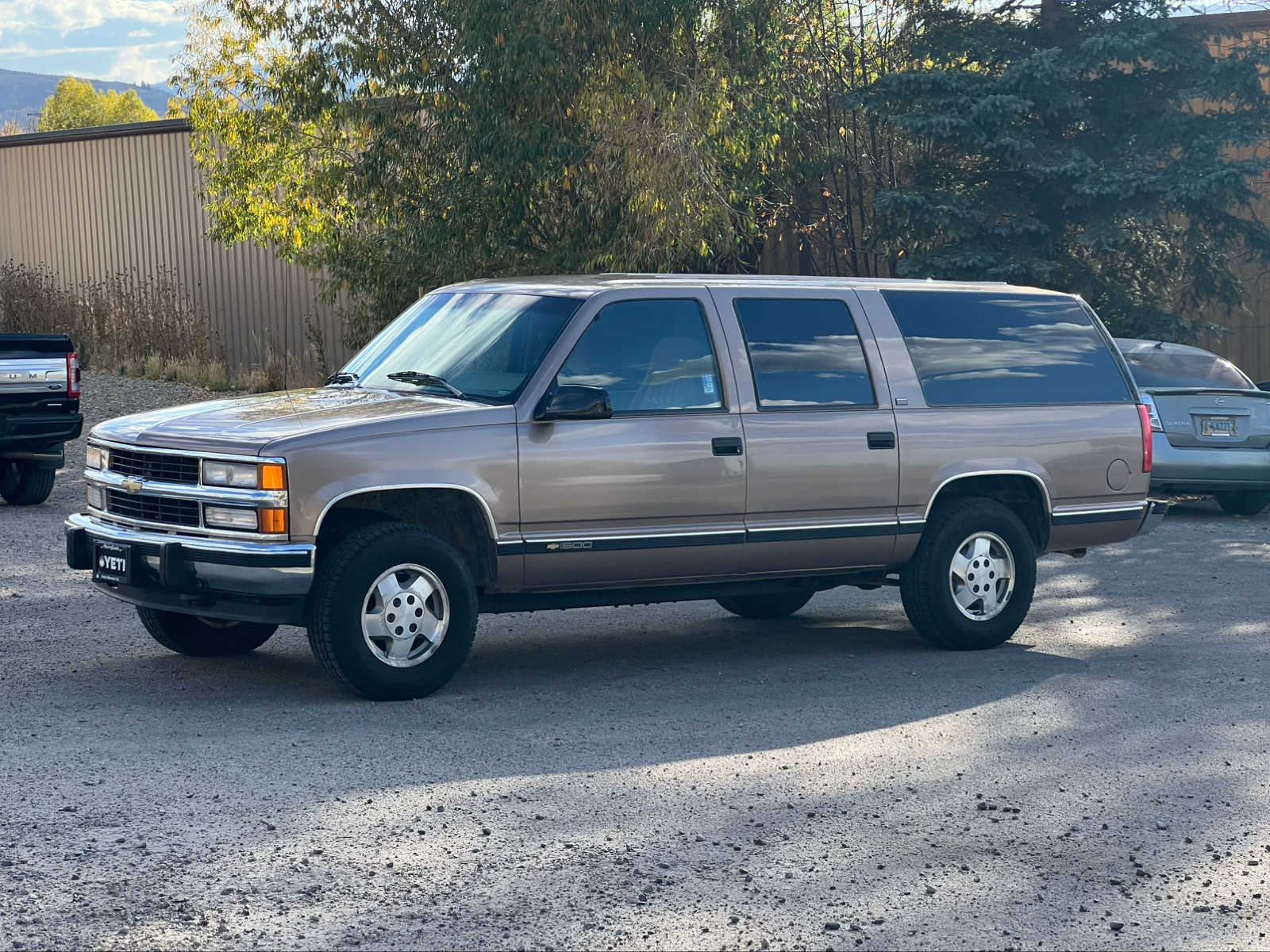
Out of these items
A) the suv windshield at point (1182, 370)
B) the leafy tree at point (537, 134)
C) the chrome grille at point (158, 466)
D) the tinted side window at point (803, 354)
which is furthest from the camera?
the leafy tree at point (537, 134)

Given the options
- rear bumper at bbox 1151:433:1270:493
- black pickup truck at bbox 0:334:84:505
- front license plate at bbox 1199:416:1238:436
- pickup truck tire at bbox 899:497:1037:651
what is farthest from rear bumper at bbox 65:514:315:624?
front license plate at bbox 1199:416:1238:436

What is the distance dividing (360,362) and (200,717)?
2366mm

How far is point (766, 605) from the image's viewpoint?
411 inches

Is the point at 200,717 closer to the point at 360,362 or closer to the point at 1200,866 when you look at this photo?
the point at 360,362

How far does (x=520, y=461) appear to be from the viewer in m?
7.88

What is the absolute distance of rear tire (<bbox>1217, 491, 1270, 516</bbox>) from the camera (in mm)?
15562

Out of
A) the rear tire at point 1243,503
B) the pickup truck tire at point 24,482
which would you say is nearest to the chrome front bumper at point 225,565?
the pickup truck tire at point 24,482

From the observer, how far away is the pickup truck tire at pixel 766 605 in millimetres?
10422

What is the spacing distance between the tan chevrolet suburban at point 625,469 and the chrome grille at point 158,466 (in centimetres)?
1

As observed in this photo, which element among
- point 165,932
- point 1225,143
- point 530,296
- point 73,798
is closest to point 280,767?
point 73,798

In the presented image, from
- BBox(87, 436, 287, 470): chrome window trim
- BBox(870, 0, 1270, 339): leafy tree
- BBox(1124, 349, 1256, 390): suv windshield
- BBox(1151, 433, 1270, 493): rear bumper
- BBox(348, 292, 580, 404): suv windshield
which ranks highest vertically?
BBox(870, 0, 1270, 339): leafy tree

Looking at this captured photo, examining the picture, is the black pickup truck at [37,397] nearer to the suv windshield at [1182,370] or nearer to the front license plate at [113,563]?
the front license plate at [113,563]

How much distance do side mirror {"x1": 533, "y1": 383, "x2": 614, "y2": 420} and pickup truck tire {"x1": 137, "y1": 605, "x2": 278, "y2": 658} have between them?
189 centimetres

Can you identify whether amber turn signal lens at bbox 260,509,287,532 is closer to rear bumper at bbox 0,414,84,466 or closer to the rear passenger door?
the rear passenger door
